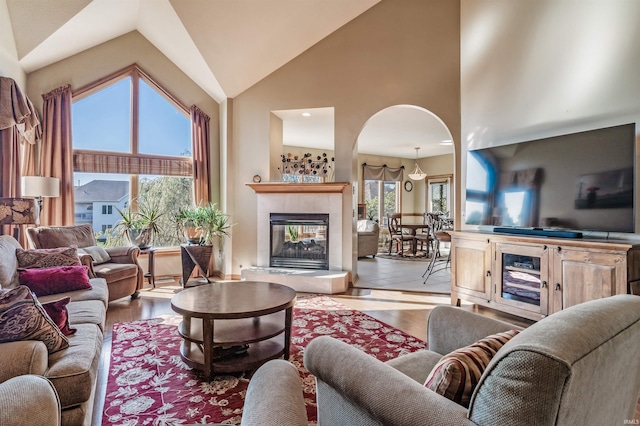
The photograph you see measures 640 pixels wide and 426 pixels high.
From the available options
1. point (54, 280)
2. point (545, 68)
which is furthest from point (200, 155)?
point (545, 68)

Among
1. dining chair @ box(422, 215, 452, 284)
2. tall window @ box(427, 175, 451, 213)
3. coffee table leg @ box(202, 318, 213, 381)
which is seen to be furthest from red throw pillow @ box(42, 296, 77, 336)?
tall window @ box(427, 175, 451, 213)

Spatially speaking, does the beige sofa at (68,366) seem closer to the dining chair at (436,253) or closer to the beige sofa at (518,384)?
the beige sofa at (518,384)

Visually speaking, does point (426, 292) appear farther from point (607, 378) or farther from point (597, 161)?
point (607, 378)

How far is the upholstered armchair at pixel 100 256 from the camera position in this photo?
12.1ft

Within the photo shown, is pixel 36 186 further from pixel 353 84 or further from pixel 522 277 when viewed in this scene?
pixel 522 277

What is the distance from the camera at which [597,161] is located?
9.60ft

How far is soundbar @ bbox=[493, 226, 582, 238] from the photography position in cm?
305

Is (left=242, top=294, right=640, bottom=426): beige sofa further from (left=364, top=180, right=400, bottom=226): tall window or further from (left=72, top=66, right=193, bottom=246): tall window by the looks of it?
(left=364, top=180, right=400, bottom=226): tall window

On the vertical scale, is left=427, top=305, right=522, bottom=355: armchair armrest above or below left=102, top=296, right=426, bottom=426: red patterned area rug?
above

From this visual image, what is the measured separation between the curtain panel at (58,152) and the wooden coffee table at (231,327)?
3.19 meters

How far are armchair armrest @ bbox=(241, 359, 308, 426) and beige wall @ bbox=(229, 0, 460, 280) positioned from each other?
391 cm

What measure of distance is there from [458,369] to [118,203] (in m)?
5.57

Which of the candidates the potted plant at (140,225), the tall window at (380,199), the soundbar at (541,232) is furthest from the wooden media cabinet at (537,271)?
the tall window at (380,199)

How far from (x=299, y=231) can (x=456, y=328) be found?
12.5 feet
